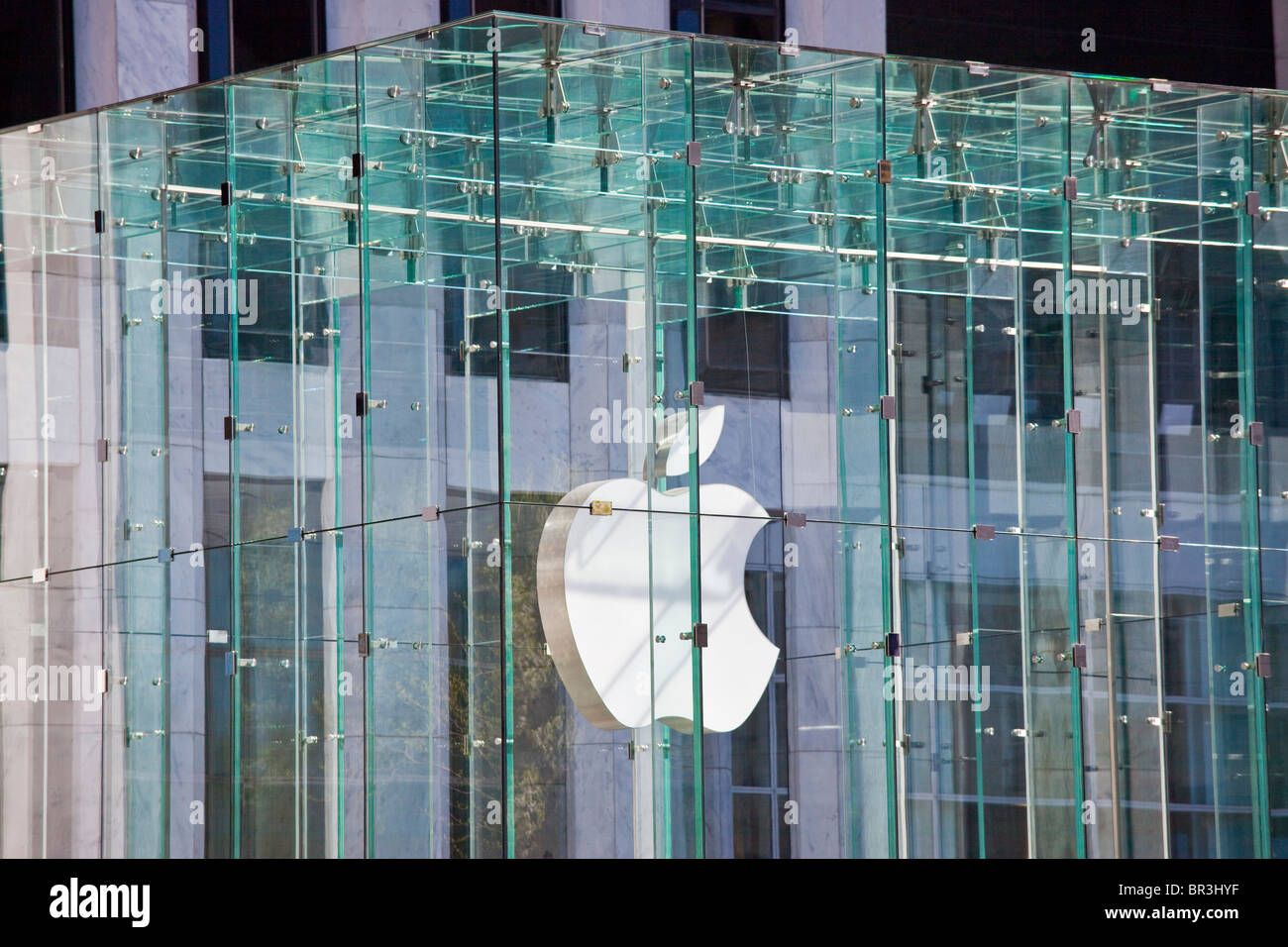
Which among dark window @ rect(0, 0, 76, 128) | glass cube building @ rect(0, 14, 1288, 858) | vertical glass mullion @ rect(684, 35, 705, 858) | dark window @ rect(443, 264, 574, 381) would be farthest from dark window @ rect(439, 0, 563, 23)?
dark window @ rect(443, 264, 574, 381)

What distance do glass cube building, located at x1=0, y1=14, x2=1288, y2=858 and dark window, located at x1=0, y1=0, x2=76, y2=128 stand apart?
3.85 meters

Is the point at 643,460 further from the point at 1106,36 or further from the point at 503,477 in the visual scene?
the point at 1106,36

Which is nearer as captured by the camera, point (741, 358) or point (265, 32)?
point (741, 358)

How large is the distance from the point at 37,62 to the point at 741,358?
28.0 ft

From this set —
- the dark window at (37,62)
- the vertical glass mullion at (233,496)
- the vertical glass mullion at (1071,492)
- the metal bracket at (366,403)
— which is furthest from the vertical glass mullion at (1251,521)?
the dark window at (37,62)

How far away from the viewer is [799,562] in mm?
11633

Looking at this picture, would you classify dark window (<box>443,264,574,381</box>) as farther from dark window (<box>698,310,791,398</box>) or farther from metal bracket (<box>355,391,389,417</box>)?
dark window (<box>698,310,791,398</box>)

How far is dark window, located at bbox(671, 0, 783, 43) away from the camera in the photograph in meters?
18.2

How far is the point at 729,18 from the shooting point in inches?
719

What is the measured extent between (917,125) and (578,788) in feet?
15.0

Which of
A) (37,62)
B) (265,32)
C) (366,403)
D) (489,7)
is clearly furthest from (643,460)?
(37,62)

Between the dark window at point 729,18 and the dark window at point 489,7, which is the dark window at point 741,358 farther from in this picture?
the dark window at point 729,18

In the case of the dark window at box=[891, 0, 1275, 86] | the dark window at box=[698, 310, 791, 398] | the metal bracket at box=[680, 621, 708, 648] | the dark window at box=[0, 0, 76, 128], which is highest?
the dark window at box=[891, 0, 1275, 86]
